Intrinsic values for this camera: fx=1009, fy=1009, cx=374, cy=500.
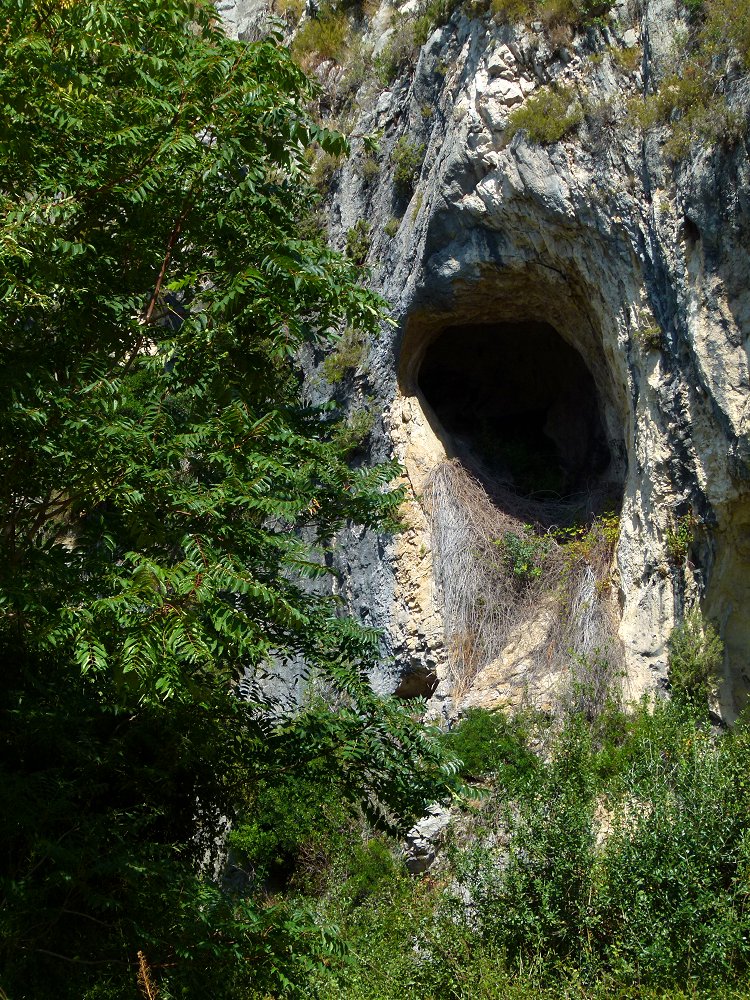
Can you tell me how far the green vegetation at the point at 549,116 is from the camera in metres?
10.5

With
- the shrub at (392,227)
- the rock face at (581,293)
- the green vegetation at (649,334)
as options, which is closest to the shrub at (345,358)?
the rock face at (581,293)

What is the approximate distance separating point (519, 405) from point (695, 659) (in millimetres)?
6793

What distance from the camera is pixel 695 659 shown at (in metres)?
9.40

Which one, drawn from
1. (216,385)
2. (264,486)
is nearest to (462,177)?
(216,385)

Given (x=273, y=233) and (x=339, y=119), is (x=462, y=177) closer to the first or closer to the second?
(x=339, y=119)

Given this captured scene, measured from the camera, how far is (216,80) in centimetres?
614

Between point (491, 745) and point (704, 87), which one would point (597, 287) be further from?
point (491, 745)

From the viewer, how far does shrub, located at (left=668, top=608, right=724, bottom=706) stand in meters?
9.38

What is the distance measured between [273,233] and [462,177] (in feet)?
18.5

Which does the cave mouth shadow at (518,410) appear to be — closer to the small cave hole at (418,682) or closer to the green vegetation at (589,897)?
the small cave hole at (418,682)

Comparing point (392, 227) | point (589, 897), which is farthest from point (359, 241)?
point (589, 897)

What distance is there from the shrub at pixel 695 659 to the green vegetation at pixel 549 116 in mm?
5111

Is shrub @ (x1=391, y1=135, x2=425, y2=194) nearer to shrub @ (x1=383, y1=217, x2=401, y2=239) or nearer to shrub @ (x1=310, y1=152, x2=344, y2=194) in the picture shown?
shrub @ (x1=383, y1=217, x2=401, y2=239)

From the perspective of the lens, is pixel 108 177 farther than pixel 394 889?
No
